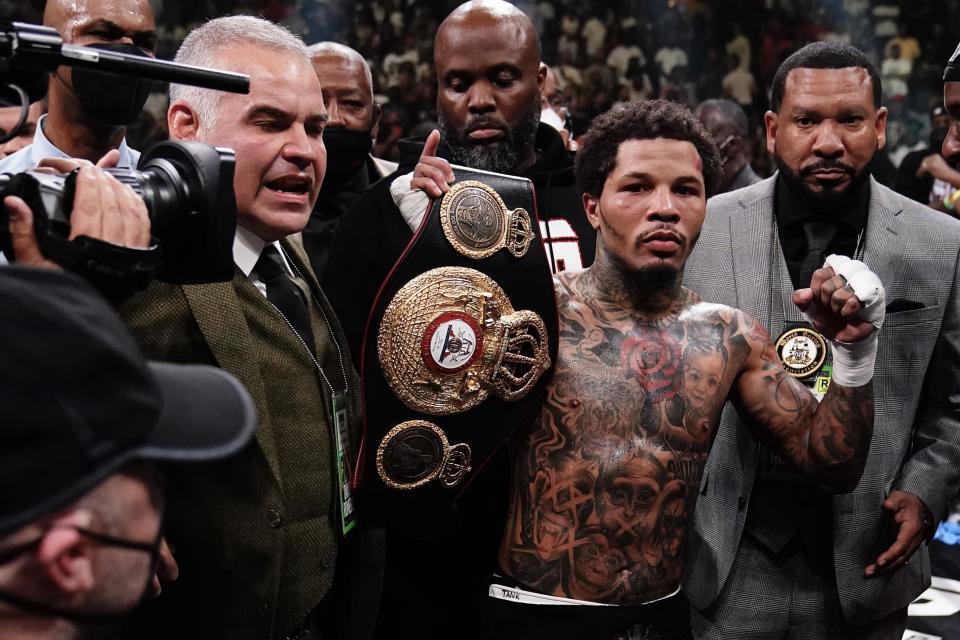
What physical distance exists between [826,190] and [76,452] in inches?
73.6

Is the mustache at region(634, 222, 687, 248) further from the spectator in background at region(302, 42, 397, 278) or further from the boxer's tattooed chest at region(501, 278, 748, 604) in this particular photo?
the spectator in background at region(302, 42, 397, 278)

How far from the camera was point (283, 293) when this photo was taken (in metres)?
1.68

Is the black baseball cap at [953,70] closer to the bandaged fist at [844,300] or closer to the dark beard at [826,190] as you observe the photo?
the dark beard at [826,190]

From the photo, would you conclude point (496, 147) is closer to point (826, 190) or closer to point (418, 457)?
point (826, 190)

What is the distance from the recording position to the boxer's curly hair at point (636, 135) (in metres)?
2.00

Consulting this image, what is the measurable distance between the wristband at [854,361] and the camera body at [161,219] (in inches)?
43.9

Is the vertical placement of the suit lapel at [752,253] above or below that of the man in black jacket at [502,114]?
below

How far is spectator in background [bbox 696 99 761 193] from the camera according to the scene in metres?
4.61

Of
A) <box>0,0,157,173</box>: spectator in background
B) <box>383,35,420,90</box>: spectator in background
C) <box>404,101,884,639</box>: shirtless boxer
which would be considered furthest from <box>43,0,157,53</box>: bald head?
<box>383,35,420,90</box>: spectator in background

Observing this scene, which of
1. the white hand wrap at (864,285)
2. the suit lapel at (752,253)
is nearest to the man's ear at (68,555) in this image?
the white hand wrap at (864,285)

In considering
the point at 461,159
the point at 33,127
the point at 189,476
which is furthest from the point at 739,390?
the point at 33,127

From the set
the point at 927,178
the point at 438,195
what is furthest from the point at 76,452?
the point at 927,178

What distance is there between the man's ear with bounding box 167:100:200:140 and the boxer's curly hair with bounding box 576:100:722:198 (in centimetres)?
Answer: 77

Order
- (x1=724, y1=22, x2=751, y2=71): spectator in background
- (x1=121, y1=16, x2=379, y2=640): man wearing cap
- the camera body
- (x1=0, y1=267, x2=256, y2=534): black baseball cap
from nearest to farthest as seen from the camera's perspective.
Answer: (x1=0, y1=267, x2=256, y2=534): black baseball cap, the camera body, (x1=121, y1=16, x2=379, y2=640): man wearing cap, (x1=724, y1=22, x2=751, y2=71): spectator in background
